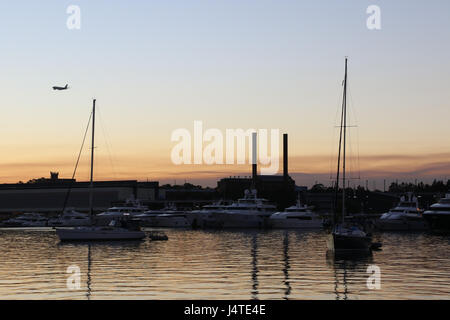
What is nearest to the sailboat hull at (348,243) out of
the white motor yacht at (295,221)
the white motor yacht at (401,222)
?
the white motor yacht at (401,222)

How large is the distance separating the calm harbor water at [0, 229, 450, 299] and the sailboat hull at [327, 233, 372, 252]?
1.20 metres

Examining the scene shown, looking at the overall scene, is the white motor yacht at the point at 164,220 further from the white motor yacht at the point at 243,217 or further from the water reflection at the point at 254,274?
the water reflection at the point at 254,274

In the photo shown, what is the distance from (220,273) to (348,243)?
17.8 metres

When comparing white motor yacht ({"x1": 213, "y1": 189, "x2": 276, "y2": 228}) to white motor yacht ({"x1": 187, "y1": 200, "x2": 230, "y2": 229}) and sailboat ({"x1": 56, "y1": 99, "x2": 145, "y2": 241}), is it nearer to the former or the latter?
white motor yacht ({"x1": 187, "y1": 200, "x2": 230, "y2": 229})

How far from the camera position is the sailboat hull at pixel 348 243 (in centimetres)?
5547

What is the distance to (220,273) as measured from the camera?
135 ft

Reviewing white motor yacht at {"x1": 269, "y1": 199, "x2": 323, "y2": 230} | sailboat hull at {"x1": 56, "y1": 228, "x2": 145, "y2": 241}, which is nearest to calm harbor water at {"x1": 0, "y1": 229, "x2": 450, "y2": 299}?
sailboat hull at {"x1": 56, "y1": 228, "x2": 145, "y2": 241}

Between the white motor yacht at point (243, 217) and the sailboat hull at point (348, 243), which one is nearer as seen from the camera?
the sailboat hull at point (348, 243)

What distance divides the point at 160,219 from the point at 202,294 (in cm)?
10722

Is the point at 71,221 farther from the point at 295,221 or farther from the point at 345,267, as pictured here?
the point at 345,267

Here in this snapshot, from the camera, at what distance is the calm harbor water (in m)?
31.7

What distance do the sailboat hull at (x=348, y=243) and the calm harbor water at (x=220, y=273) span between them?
120 centimetres

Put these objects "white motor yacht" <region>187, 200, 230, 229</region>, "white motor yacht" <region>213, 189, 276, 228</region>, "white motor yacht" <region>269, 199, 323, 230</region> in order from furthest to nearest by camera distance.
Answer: "white motor yacht" <region>187, 200, 230, 229</region>, "white motor yacht" <region>213, 189, 276, 228</region>, "white motor yacht" <region>269, 199, 323, 230</region>
